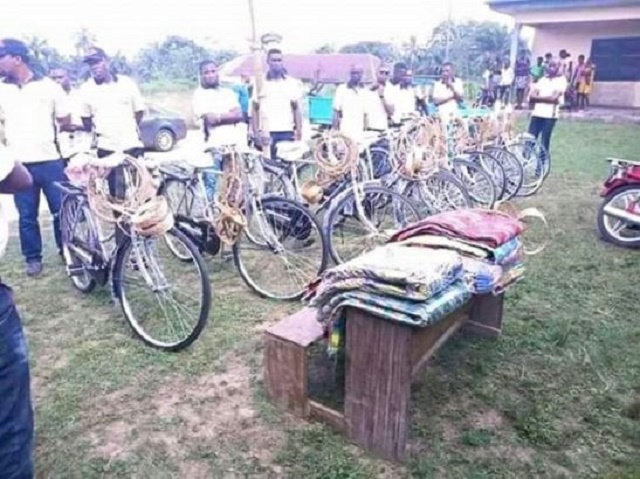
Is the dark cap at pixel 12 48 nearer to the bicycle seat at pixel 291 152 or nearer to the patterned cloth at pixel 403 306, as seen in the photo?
the bicycle seat at pixel 291 152

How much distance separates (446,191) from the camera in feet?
16.0

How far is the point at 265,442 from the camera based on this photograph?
2406 millimetres

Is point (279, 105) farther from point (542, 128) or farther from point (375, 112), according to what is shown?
point (542, 128)

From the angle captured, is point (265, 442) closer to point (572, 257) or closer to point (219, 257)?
point (219, 257)

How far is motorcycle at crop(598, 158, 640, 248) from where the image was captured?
4824mm

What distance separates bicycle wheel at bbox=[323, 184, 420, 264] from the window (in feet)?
42.0

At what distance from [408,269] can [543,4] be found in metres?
14.2

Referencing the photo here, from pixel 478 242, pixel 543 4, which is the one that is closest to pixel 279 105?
pixel 478 242

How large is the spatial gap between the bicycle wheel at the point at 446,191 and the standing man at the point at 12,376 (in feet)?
11.8

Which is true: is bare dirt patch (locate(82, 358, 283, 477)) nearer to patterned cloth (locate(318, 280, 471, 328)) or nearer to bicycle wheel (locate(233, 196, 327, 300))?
patterned cloth (locate(318, 280, 471, 328))

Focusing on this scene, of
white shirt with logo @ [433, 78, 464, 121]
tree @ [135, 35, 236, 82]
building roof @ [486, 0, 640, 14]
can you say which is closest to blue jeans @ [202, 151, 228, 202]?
white shirt with logo @ [433, 78, 464, 121]

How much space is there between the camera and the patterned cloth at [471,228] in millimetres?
2740

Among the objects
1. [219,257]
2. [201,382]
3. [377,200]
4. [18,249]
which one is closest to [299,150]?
[377,200]

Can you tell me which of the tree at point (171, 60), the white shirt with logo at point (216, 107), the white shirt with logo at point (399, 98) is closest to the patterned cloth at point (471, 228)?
the white shirt with logo at point (216, 107)
